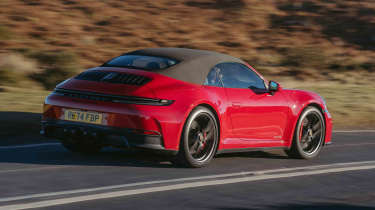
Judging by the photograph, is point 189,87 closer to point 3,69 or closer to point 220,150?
point 220,150

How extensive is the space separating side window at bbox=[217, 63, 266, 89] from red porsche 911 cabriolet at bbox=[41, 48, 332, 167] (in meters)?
0.01

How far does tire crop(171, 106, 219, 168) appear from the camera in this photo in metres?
7.63

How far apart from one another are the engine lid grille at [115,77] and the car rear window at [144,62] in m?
0.41

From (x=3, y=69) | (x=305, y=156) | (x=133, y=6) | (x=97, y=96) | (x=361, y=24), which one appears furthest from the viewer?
(x=361, y=24)

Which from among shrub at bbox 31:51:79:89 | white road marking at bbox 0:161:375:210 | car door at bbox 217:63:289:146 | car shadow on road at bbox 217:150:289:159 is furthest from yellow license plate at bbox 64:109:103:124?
shrub at bbox 31:51:79:89

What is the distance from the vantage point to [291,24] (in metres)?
36.3

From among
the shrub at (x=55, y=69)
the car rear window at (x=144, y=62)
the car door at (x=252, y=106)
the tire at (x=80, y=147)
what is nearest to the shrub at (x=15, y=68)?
the shrub at (x=55, y=69)

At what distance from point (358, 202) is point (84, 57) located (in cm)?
1986

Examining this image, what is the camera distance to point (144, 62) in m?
8.20

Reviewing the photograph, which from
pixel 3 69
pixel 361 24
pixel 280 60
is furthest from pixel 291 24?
pixel 3 69

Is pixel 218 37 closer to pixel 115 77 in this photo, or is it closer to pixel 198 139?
pixel 198 139

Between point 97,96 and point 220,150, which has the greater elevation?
point 97,96

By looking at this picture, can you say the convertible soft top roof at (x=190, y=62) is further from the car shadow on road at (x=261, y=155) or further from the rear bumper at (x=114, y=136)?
the car shadow on road at (x=261, y=155)

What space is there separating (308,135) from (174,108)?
310 centimetres
